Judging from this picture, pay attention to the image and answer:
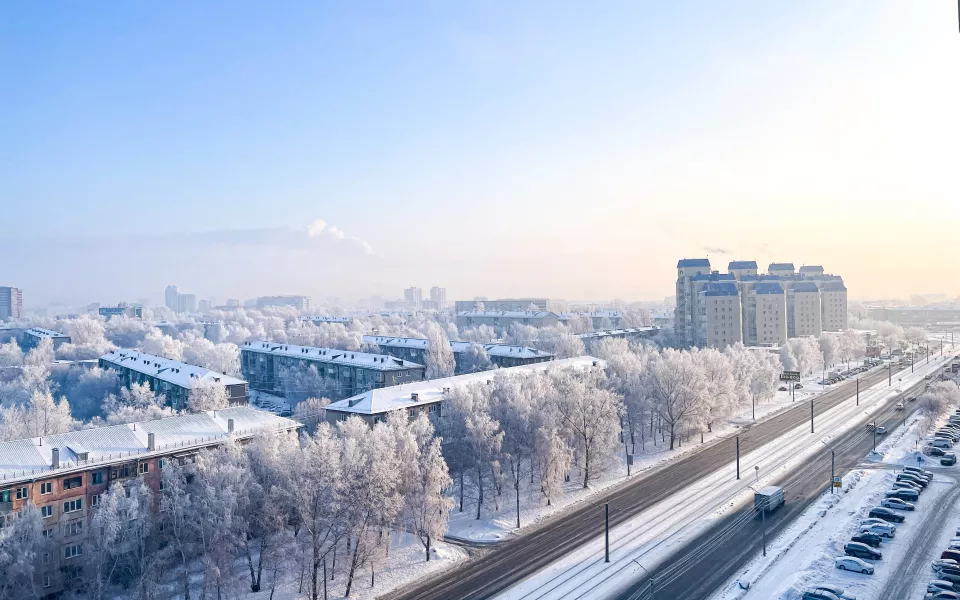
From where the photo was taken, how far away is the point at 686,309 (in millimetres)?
130000

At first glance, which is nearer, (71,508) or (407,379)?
(71,508)

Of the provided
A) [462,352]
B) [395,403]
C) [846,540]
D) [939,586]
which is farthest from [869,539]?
[462,352]

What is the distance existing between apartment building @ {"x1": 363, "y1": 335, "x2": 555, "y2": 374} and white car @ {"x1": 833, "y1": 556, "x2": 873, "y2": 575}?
60.5 m

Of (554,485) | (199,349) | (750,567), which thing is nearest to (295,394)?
(199,349)

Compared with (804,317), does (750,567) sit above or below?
below

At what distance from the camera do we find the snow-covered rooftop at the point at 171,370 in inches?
2773

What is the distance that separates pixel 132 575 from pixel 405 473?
15823 millimetres

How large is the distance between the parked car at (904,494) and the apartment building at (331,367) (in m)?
55.5

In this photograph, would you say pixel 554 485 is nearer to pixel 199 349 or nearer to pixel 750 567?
pixel 750 567

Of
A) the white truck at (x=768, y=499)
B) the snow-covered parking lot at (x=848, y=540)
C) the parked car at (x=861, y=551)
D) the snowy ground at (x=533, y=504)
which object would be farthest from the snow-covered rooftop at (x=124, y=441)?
the parked car at (x=861, y=551)

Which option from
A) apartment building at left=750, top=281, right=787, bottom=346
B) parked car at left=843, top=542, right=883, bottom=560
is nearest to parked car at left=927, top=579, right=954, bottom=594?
parked car at left=843, top=542, right=883, bottom=560

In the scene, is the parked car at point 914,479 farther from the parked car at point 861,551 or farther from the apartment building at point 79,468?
the apartment building at point 79,468

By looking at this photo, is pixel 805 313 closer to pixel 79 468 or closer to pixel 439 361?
pixel 439 361

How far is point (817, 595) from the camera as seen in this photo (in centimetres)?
2898
